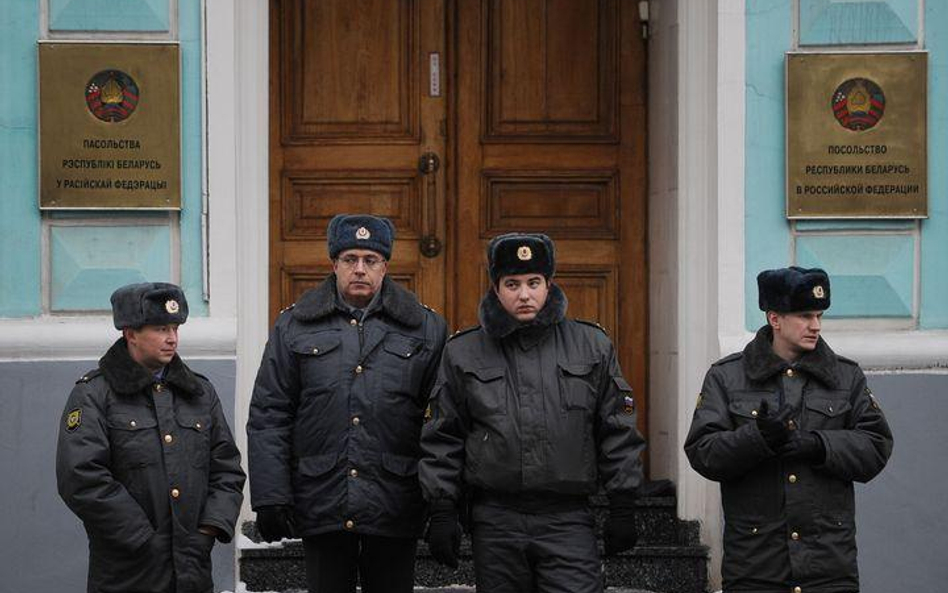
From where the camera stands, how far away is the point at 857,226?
25.4 ft

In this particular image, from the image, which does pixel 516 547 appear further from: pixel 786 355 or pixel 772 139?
pixel 772 139

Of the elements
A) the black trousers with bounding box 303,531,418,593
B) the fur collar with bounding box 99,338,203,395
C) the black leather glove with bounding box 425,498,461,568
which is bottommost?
the black trousers with bounding box 303,531,418,593

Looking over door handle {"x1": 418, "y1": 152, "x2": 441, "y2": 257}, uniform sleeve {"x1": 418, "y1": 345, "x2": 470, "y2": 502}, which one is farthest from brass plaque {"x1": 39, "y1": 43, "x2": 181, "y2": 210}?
uniform sleeve {"x1": 418, "y1": 345, "x2": 470, "y2": 502}

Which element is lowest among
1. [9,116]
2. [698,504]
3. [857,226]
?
[698,504]

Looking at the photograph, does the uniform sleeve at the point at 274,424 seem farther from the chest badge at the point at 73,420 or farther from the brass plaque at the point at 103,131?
the brass plaque at the point at 103,131

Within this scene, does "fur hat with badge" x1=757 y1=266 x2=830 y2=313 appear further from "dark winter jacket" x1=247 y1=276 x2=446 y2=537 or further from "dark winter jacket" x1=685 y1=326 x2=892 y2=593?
"dark winter jacket" x1=247 y1=276 x2=446 y2=537

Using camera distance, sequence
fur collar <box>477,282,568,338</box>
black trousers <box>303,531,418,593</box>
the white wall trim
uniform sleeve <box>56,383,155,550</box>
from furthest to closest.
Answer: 1. the white wall trim
2. black trousers <box>303,531,418,593</box>
3. fur collar <box>477,282,568,338</box>
4. uniform sleeve <box>56,383,155,550</box>

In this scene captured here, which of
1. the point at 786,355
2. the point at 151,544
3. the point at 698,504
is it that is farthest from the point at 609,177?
the point at 151,544

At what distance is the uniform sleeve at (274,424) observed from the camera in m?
6.01

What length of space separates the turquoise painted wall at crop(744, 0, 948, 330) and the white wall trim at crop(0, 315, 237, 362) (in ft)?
7.83

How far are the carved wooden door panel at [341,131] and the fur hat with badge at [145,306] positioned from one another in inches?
102

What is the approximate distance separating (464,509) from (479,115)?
302 cm

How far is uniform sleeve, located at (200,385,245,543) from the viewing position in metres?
5.78

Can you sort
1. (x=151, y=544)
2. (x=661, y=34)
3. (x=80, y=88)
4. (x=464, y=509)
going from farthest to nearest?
(x=661, y=34), (x=80, y=88), (x=464, y=509), (x=151, y=544)
